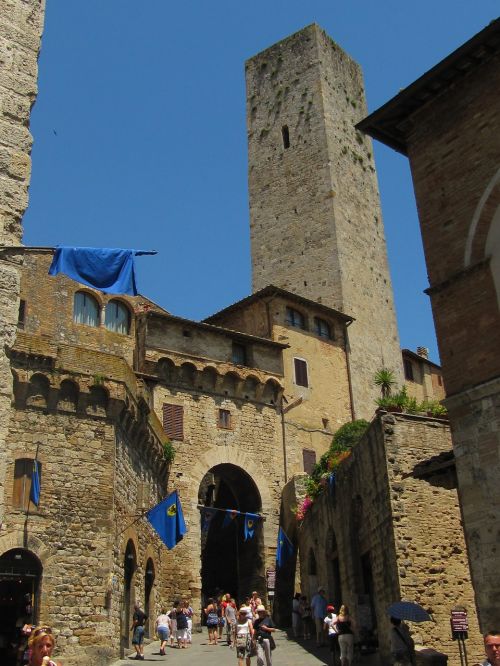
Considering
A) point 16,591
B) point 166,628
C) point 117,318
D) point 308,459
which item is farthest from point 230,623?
point 117,318

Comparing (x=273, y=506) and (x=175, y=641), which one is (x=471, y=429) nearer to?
(x=175, y=641)

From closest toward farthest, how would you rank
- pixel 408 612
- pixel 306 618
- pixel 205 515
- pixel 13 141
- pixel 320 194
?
pixel 13 141, pixel 408 612, pixel 306 618, pixel 205 515, pixel 320 194

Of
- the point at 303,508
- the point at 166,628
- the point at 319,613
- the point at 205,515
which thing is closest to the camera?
the point at 166,628

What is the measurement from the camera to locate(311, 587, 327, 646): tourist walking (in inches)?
843

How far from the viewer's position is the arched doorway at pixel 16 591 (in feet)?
60.6

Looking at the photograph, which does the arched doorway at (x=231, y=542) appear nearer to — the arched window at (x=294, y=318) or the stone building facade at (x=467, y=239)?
the arched window at (x=294, y=318)

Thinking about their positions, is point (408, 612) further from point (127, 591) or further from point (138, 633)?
point (127, 591)

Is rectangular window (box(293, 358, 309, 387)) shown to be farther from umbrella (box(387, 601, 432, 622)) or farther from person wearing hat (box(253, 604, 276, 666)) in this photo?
umbrella (box(387, 601, 432, 622))

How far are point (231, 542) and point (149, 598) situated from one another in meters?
12.0

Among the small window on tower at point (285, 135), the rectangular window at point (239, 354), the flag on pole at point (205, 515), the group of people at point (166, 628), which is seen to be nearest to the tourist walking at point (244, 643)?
the group of people at point (166, 628)

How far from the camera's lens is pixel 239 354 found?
35.1 meters

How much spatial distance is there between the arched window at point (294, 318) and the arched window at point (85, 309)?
29.7ft

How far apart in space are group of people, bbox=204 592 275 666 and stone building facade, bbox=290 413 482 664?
2699 mm

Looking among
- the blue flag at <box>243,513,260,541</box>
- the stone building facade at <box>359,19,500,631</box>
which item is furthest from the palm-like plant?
the stone building facade at <box>359,19,500,631</box>
